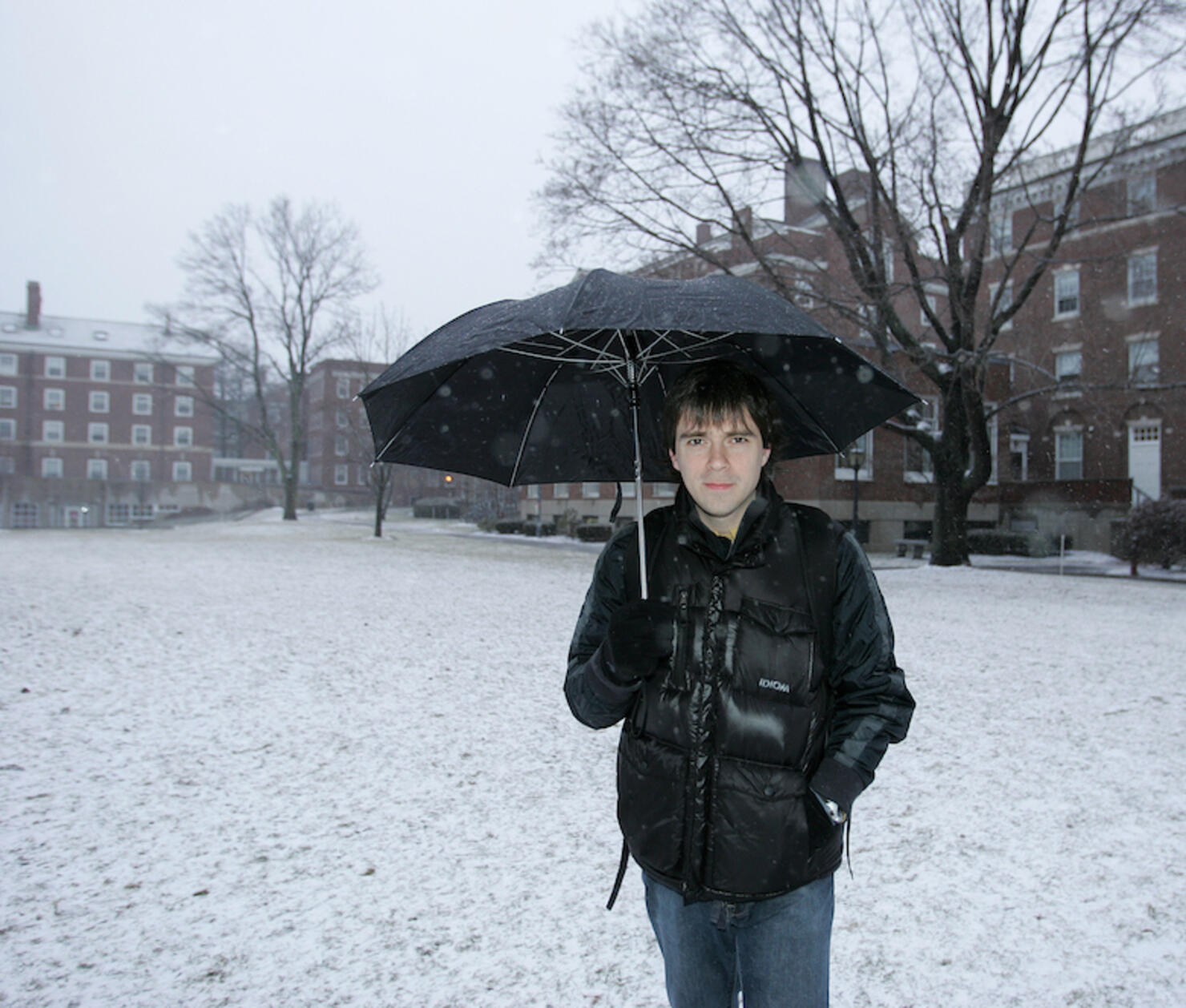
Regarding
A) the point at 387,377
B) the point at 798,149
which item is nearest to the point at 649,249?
the point at 798,149

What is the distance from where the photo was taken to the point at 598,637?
2.15 metres

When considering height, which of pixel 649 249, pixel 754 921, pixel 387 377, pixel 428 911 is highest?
pixel 649 249

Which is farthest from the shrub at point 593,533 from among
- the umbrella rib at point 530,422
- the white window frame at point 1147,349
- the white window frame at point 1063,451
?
the umbrella rib at point 530,422

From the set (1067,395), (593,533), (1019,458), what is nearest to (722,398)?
(593,533)

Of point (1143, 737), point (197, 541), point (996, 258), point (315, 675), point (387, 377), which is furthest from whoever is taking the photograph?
point (996, 258)

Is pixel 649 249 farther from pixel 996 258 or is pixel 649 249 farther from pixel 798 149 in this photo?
pixel 996 258

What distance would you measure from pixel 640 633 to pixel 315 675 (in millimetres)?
6497

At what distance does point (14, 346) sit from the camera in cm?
6306

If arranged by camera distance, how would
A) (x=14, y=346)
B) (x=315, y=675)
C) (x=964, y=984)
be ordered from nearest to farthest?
1. (x=964, y=984)
2. (x=315, y=675)
3. (x=14, y=346)

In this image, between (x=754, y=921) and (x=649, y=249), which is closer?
(x=754, y=921)

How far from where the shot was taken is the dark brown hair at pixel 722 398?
2105 mm

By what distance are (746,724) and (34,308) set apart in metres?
80.1

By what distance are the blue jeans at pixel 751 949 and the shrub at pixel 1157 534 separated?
20533mm

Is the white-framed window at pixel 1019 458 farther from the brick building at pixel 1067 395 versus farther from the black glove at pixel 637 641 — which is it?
the black glove at pixel 637 641
